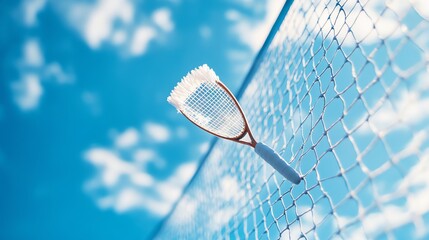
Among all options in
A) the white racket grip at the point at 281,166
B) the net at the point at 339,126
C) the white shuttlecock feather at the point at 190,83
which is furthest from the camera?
the white shuttlecock feather at the point at 190,83

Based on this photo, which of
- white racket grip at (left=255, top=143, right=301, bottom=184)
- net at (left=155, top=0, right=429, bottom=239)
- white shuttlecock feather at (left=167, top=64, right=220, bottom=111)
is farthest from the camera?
white shuttlecock feather at (left=167, top=64, right=220, bottom=111)

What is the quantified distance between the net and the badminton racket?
1.00ft

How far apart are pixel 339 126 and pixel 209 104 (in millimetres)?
862

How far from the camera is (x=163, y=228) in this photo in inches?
214

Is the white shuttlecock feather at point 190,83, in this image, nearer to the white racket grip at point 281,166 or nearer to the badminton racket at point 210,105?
the badminton racket at point 210,105

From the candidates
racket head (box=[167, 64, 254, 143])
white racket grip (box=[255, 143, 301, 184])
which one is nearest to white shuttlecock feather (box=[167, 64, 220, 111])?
racket head (box=[167, 64, 254, 143])

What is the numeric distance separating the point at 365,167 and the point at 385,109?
219 millimetres

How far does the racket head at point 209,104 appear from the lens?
2.39 metres

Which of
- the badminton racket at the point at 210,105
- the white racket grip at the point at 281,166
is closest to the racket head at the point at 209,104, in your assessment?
the badminton racket at the point at 210,105

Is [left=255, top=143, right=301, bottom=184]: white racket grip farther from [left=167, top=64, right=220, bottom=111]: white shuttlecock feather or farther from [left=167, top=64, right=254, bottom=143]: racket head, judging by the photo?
[left=167, top=64, right=220, bottom=111]: white shuttlecock feather

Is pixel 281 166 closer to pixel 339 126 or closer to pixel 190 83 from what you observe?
pixel 339 126

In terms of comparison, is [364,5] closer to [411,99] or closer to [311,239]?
[411,99]

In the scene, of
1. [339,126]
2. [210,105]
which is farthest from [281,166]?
[210,105]

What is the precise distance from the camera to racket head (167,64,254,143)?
7.84ft
